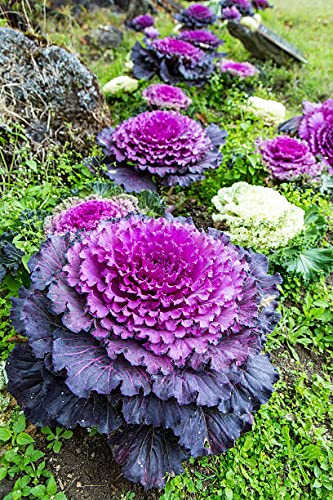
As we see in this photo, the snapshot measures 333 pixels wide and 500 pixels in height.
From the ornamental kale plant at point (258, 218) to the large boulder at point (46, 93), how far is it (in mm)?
1251

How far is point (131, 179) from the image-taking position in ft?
8.85

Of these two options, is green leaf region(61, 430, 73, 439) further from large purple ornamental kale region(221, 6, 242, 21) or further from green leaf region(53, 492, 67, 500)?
large purple ornamental kale region(221, 6, 242, 21)

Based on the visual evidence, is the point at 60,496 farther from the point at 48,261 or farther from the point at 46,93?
the point at 46,93

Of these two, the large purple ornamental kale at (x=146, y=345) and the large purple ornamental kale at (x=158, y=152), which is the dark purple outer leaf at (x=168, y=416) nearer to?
the large purple ornamental kale at (x=146, y=345)

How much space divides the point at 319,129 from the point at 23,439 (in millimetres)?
3033

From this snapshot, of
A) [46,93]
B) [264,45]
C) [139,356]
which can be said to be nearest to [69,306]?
[139,356]

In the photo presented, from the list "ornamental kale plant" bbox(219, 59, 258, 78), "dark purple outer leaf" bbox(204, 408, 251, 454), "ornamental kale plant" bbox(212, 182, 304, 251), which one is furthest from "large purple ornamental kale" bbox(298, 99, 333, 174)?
"dark purple outer leaf" bbox(204, 408, 251, 454)

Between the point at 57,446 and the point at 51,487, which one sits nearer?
the point at 51,487

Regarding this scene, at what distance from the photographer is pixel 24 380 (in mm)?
1695

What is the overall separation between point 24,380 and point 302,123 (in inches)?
116

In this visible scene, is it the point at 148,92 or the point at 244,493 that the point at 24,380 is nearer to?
the point at 244,493

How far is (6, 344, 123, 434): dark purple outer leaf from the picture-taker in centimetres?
147

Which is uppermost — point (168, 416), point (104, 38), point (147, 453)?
point (168, 416)

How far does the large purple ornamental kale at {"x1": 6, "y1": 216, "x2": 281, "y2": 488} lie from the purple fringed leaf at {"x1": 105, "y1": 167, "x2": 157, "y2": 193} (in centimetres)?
99
